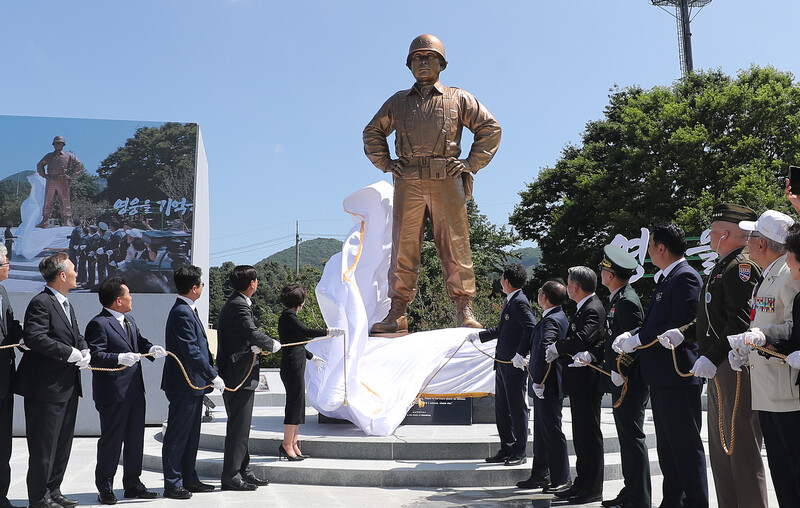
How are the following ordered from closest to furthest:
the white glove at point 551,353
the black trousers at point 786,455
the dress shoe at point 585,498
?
the black trousers at point 786,455
the dress shoe at point 585,498
the white glove at point 551,353

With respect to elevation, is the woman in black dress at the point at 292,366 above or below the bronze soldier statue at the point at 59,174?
below

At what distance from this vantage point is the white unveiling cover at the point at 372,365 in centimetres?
652

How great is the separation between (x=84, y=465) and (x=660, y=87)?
66.6ft

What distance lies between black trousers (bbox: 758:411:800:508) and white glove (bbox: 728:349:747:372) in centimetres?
25

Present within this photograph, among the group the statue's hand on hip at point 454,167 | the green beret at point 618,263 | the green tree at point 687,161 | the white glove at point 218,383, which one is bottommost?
the white glove at point 218,383

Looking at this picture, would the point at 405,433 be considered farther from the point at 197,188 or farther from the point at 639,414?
the point at 197,188

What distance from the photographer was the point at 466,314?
7.89 meters

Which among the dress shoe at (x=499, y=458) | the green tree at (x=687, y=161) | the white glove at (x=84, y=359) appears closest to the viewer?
the white glove at (x=84, y=359)

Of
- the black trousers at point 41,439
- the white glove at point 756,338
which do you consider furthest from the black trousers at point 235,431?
the white glove at point 756,338

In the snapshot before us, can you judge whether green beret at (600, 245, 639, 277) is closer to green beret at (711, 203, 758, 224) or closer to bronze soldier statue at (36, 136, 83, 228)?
green beret at (711, 203, 758, 224)

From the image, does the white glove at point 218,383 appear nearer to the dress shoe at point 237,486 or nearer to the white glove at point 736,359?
the dress shoe at point 237,486

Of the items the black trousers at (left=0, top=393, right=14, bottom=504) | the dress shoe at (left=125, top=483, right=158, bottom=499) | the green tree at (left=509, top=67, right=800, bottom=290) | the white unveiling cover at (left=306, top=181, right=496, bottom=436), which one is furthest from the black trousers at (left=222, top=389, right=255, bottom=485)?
the green tree at (left=509, top=67, right=800, bottom=290)

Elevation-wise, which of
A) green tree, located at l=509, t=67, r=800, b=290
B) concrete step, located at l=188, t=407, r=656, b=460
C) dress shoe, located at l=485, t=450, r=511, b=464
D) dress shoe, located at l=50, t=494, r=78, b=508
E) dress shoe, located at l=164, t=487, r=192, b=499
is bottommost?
dress shoe, located at l=164, t=487, r=192, b=499

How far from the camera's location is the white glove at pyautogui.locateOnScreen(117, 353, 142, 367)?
4.83 metres
